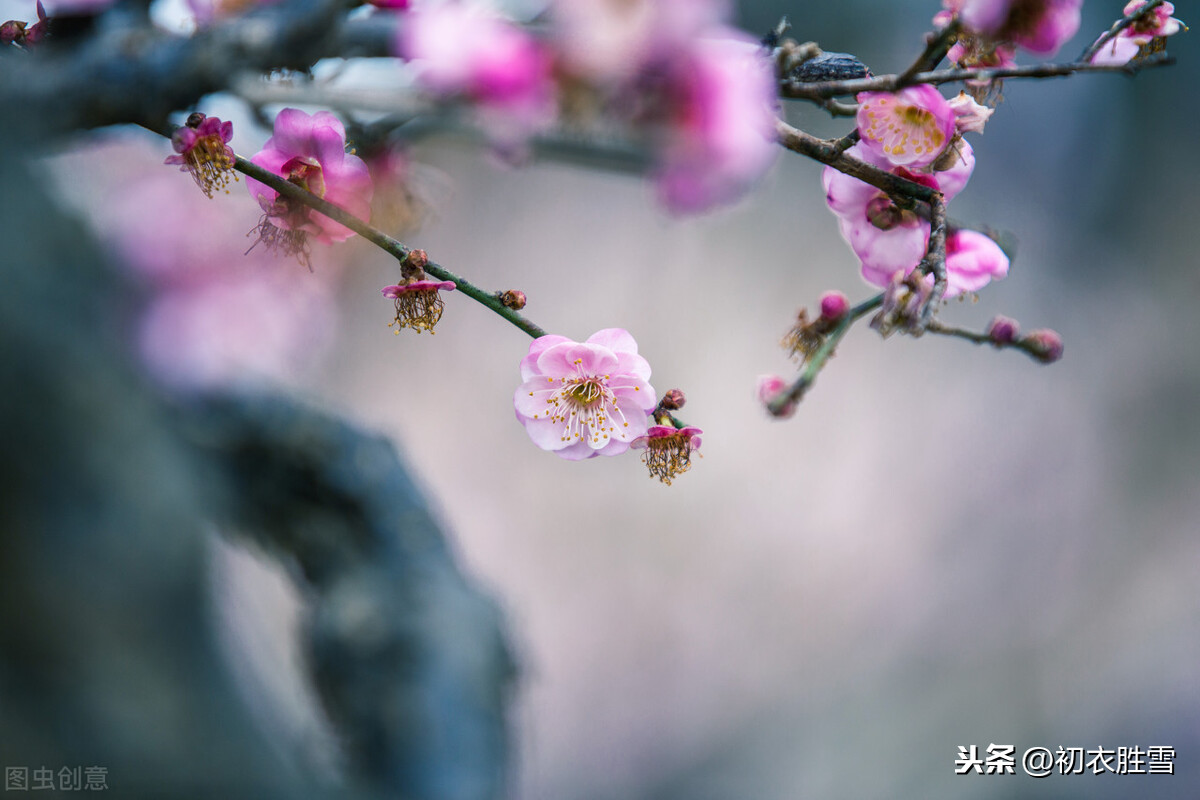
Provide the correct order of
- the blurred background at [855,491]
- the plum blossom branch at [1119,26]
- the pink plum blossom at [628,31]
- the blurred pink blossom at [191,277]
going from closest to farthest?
the pink plum blossom at [628,31] → the plum blossom branch at [1119,26] → the blurred pink blossom at [191,277] → the blurred background at [855,491]

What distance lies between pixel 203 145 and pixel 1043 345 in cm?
42

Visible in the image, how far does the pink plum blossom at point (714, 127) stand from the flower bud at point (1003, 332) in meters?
0.18

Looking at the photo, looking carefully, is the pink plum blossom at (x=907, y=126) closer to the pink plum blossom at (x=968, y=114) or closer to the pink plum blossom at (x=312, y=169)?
the pink plum blossom at (x=968, y=114)

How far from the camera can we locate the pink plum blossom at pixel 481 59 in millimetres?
253

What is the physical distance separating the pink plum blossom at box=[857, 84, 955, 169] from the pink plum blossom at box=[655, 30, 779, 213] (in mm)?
87

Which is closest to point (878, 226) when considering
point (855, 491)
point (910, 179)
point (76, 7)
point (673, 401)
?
point (910, 179)

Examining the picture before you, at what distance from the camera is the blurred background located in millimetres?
2393

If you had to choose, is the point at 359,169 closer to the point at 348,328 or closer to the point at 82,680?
the point at 82,680

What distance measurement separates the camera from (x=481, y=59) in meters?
0.26

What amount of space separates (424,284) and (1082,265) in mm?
2820

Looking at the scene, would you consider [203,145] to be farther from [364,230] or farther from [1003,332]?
[1003,332]

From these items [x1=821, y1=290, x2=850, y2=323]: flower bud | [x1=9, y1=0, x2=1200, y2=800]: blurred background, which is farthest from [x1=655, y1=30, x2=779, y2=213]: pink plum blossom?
[x1=9, y1=0, x2=1200, y2=800]: blurred background

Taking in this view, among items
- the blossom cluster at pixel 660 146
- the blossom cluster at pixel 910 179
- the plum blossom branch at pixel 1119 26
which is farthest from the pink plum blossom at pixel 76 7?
the plum blossom branch at pixel 1119 26

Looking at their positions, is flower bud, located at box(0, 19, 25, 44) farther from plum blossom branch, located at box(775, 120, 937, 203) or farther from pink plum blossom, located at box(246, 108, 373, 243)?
plum blossom branch, located at box(775, 120, 937, 203)
